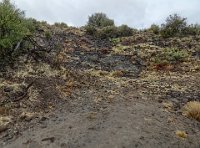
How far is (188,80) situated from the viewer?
74.5 ft

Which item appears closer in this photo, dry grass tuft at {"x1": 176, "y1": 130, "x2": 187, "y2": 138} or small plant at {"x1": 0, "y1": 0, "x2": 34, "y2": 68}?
dry grass tuft at {"x1": 176, "y1": 130, "x2": 187, "y2": 138}

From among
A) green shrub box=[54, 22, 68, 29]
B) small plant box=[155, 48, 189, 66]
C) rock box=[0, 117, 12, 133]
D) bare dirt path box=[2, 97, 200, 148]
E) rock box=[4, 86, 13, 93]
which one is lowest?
bare dirt path box=[2, 97, 200, 148]

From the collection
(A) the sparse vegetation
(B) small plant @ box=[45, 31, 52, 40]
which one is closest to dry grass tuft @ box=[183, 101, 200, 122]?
(A) the sparse vegetation

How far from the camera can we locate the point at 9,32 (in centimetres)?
2241

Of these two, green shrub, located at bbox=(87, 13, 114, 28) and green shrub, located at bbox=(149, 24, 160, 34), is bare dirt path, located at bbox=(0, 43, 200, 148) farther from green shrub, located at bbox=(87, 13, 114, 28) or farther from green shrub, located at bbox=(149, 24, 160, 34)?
green shrub, located at bbox=(87, 13, 114, 28)

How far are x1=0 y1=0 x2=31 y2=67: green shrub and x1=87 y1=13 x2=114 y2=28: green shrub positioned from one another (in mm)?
18220

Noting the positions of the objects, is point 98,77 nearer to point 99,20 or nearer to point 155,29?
point 155,29

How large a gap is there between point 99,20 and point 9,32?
20611 mm

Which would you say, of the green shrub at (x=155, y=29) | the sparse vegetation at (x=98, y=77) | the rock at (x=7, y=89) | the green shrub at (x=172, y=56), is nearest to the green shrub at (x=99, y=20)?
the green shrub at (x=155, y=29)

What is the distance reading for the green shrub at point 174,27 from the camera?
3269 cm

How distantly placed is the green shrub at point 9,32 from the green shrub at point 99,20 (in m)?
18.2

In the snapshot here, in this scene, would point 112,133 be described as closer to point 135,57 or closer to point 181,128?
point 181,128

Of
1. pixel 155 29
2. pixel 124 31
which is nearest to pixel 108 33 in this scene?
pixel 124 31

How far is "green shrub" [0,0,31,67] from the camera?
2185 centimetres
